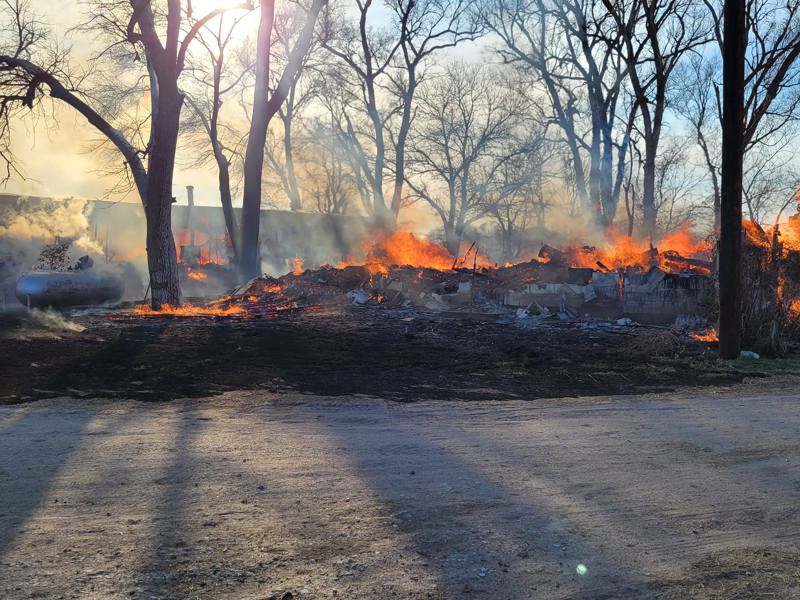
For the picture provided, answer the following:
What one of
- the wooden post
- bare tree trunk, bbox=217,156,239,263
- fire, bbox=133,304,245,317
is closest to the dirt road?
the wooden post

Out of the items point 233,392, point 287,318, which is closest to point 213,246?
point 287,318

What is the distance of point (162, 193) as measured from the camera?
16375 mm

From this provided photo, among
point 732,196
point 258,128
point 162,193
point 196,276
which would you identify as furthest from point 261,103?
point 732,196

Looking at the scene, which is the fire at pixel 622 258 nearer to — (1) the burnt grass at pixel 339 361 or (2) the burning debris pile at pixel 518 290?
(2) the burning debris pile at pixel 518 290

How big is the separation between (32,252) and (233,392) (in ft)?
75.5

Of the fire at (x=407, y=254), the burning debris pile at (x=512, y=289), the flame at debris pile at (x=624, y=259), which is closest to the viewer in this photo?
the burning debris pile at (x=512, y=289)

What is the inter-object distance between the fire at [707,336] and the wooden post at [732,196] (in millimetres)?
1204

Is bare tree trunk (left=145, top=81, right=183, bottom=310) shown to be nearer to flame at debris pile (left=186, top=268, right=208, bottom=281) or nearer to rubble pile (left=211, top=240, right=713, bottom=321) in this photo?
rubble pile (left=211, top=240, right=713, bottom=321)

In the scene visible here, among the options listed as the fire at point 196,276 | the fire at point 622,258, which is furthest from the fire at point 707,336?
the fire at point 196,276

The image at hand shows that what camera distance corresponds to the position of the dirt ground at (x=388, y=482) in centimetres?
330

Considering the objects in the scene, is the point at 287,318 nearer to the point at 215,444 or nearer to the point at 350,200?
the point at 215,444

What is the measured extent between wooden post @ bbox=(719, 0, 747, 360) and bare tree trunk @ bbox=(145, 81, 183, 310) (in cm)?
1182

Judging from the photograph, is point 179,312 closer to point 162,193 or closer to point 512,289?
point 162,193

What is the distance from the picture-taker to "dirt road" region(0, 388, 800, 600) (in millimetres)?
3264
